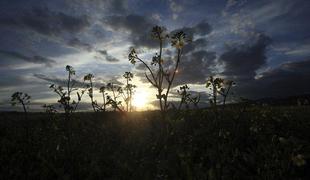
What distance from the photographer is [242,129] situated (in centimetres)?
1242

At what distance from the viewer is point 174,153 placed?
11.0 meters

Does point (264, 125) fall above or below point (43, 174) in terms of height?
above

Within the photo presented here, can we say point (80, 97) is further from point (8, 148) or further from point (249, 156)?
point (249, 156)

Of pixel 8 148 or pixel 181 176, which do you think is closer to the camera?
pixel 181 176

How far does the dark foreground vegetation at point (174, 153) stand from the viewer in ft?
28.9

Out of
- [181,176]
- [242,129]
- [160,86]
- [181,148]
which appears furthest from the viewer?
[160,86]

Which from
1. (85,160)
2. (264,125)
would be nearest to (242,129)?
→ (264,125)

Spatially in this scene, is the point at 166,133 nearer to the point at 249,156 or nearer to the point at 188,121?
the point at 188,121

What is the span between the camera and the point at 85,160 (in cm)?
1121

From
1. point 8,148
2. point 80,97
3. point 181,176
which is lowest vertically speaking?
point 181,176

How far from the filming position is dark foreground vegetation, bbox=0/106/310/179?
8.81 meters

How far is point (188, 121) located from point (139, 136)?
306 centimetres

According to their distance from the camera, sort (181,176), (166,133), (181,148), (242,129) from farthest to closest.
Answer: (166,133) < (242,129) < (181,148) < (181,176)

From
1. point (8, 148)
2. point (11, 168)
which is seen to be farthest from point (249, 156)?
point (8, 148)
